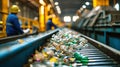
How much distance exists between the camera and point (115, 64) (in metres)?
2.81

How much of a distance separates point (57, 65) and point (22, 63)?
575mm

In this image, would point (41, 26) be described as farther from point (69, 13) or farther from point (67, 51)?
point (69, 13)

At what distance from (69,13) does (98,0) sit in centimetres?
3342

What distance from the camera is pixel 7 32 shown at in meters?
6.84

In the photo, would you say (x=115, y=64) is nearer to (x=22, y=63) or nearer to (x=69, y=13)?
(x=22, y=63)

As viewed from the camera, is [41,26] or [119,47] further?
[41,26]

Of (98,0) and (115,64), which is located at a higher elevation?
(98,0)

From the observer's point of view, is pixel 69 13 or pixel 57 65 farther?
pixel 69 13

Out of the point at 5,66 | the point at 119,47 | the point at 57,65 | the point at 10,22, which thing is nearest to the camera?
the point at 5,66

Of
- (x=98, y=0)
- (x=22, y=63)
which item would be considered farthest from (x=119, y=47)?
(x=98, y=0)

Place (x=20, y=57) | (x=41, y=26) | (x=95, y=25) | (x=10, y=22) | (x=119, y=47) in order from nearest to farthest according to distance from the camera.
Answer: (x=20, y=57), (x=119, y=47), (x=10, y=22), (x=95, y=25), (x=41, y=26)

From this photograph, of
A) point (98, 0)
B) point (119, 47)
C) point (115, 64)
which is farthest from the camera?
point (98, 0)

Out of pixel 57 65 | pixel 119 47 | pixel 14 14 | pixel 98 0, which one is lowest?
pixel 119 47

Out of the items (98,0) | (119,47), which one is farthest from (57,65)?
(98,0)
